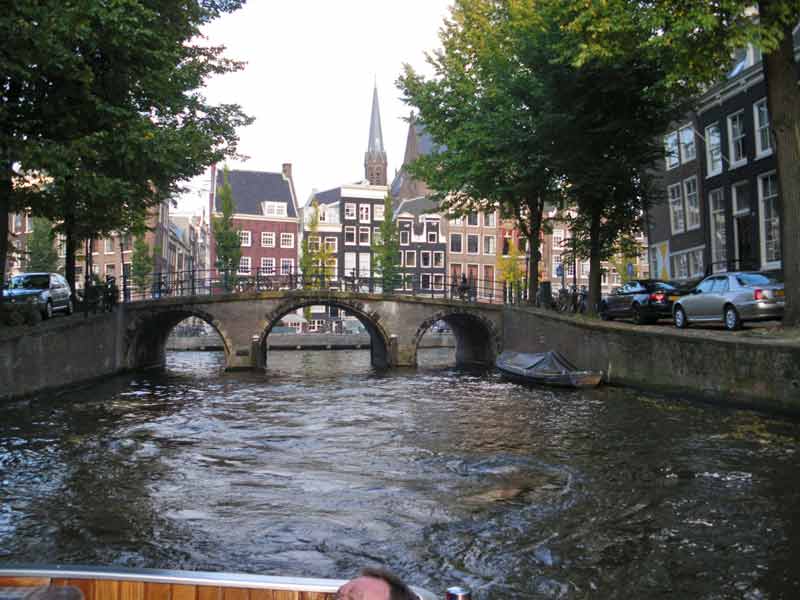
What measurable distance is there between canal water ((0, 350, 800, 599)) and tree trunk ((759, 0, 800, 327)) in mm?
2831

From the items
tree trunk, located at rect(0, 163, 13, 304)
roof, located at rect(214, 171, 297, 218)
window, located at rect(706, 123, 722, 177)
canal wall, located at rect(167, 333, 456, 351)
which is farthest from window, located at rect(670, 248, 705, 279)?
roof, located at rect(214, 171, 297, 218)

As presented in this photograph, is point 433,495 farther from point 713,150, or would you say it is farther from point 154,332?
point 154,332

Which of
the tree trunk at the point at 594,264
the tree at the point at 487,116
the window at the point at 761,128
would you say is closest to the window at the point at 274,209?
the tree at the point at 487,116

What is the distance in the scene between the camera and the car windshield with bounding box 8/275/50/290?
79.4 ft

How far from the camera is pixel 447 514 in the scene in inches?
325

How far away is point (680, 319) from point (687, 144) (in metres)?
13.8

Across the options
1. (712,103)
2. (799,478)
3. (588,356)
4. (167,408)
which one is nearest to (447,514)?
(799,478)

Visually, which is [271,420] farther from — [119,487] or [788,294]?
[788,294]

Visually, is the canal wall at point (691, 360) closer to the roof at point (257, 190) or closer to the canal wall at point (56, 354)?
A: the canal wall at point (56, 354)

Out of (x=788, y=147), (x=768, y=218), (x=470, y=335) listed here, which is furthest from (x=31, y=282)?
(x=768, y=218)

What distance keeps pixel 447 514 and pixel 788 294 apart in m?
9.97

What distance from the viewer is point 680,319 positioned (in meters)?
20.3

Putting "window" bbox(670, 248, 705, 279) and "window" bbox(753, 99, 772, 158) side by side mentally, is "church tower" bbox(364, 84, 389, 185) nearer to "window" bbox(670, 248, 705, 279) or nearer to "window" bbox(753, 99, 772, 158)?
"window" bbox(670, 248, 705, 279)

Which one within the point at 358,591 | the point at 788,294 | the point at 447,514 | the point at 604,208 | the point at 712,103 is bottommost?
the point at 447,514
